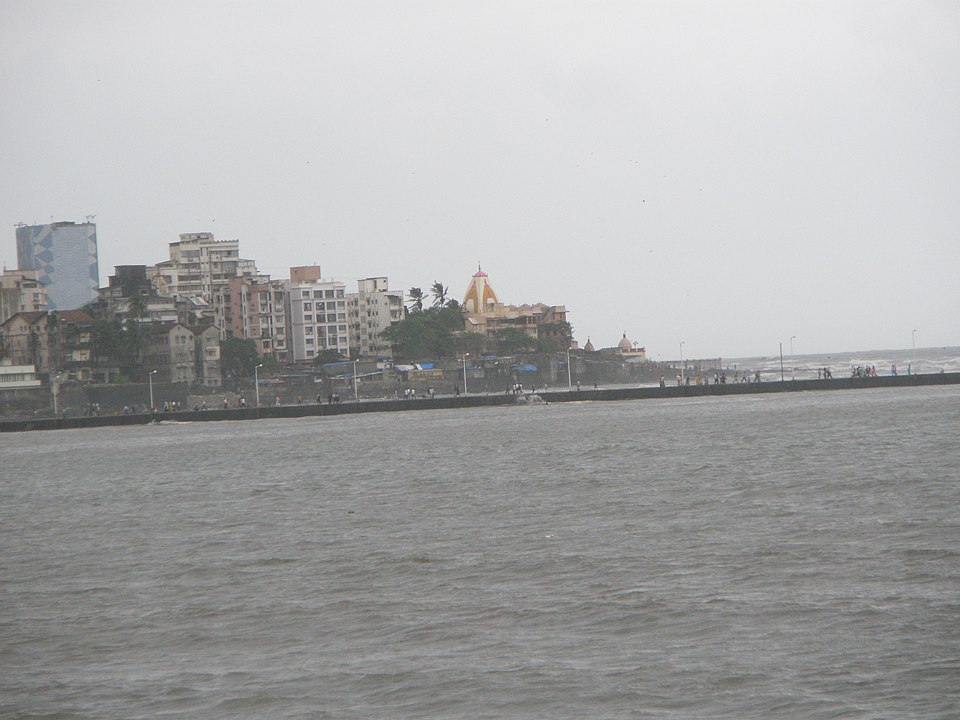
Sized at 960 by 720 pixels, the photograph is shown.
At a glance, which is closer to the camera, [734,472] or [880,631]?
[880,631]

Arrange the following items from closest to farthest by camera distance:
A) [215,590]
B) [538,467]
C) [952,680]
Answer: [952,680], [215,590], [538,467]

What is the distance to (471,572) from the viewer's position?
17422 millimetres

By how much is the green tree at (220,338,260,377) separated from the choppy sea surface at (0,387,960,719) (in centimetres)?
8798

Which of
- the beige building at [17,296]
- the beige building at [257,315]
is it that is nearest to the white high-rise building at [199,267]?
the beige building at [257,315]

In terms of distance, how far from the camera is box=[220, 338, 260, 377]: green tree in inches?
4889

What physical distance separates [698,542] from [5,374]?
10391 centimetres

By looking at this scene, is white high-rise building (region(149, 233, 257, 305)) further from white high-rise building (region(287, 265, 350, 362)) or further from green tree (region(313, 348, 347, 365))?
green tree (region(313, 348, 347, 365))

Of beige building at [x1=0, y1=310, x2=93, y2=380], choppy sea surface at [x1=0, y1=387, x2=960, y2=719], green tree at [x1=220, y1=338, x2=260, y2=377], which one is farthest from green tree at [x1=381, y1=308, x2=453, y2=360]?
choppy sea surface at [x1=0, y1=387, x2=960, y2=719]

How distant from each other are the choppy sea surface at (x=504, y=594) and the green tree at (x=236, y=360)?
88.0 metres

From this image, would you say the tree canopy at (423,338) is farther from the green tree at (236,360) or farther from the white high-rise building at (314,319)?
the green tree at (236,360)

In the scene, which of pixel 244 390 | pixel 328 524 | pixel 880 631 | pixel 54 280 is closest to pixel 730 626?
pixel 880 631

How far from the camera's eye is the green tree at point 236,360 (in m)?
124

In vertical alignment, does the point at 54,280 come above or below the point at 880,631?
above

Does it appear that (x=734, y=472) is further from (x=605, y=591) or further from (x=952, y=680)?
(x=952, y=680)
